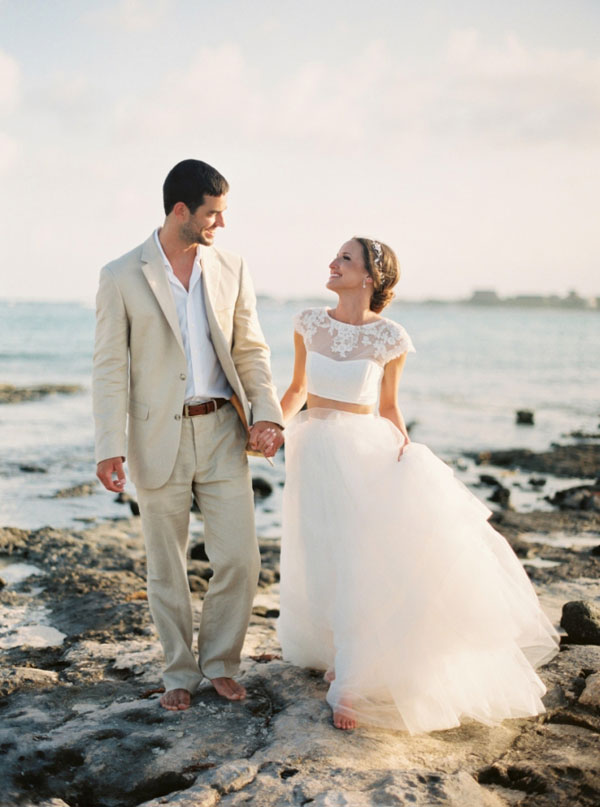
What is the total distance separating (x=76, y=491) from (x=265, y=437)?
6738 millimetres

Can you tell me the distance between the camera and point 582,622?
5078mm

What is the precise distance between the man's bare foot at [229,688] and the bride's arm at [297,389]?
147cm

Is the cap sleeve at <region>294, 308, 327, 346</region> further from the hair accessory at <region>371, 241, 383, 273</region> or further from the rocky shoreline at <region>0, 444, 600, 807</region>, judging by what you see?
the rocky shoreline at <region>0, 444, 600, 807</region>

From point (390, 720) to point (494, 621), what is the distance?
691 mm

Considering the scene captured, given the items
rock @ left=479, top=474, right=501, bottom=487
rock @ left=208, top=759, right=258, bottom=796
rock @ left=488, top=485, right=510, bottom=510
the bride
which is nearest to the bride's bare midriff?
the bride

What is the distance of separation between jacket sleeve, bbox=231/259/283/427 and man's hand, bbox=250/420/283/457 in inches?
3.1

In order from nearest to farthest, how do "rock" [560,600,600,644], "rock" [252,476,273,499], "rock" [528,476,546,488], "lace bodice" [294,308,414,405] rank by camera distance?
"lace bodice" [294,308,414,405], "rock" [560,600,600,644], "rock" [252,476,273,499], "rock" [528,476,546,488]

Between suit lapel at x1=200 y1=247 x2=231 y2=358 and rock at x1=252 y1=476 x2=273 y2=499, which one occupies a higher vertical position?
suit lapel at x1=200 y1=247 x2=231 y2=358

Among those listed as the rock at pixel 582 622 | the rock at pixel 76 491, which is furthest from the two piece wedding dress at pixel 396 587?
the rock at pixel 76 491

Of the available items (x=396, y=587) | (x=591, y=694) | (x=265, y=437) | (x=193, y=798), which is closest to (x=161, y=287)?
(x=265, y=437)

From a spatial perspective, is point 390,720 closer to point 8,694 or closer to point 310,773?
point 310,773

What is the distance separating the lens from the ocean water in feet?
33.6

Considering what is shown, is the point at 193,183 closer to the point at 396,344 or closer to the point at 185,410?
the point at 185,410

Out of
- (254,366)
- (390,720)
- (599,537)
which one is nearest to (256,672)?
(390,720)
